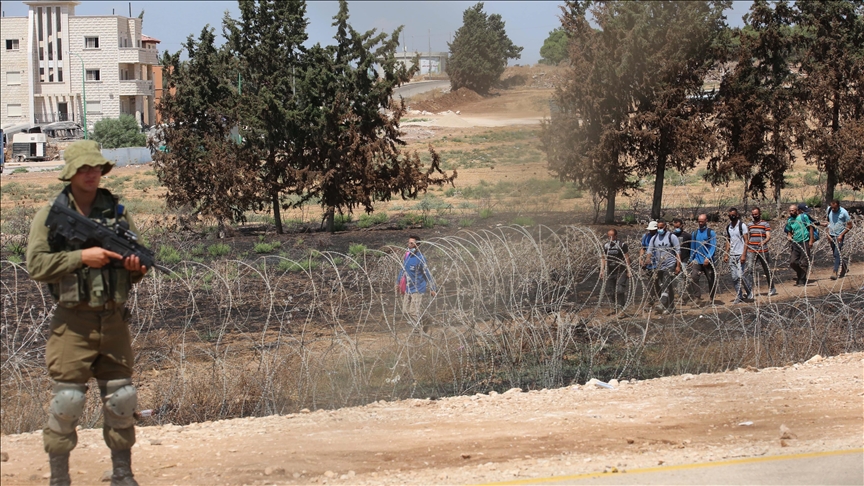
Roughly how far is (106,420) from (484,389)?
441 centimetres

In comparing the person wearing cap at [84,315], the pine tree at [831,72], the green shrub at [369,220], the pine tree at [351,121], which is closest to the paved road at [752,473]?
the person wearing cap at [84,315]

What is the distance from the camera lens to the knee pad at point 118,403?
5.17 meters

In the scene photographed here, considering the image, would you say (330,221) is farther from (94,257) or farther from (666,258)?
(94,257)

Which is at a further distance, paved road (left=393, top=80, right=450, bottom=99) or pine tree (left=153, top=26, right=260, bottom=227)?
pine tree (left=153, top=26, right=260, bottom=227)

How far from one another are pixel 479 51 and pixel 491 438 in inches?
315

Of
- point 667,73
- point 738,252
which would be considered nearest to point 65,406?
point 738,252

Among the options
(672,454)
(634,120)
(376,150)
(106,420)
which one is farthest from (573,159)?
(106,420)

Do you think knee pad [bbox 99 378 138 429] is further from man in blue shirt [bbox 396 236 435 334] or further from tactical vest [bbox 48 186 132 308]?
man in blue shirt [bbox 396 236 435 334]

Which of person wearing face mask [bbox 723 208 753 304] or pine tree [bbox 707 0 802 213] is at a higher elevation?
pine tree [bbox 707 0 802 213]

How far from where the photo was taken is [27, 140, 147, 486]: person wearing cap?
4988mm

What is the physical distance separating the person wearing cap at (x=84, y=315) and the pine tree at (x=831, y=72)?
64.2 feet

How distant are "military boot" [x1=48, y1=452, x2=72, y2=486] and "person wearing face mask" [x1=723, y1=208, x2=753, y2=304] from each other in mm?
10664

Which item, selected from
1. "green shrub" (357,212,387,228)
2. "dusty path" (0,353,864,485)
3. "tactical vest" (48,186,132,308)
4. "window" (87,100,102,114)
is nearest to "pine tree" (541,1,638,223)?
"green shrub" (357,212,387,228)

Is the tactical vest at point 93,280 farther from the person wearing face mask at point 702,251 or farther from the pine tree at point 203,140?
the pine tree at point 203,140
